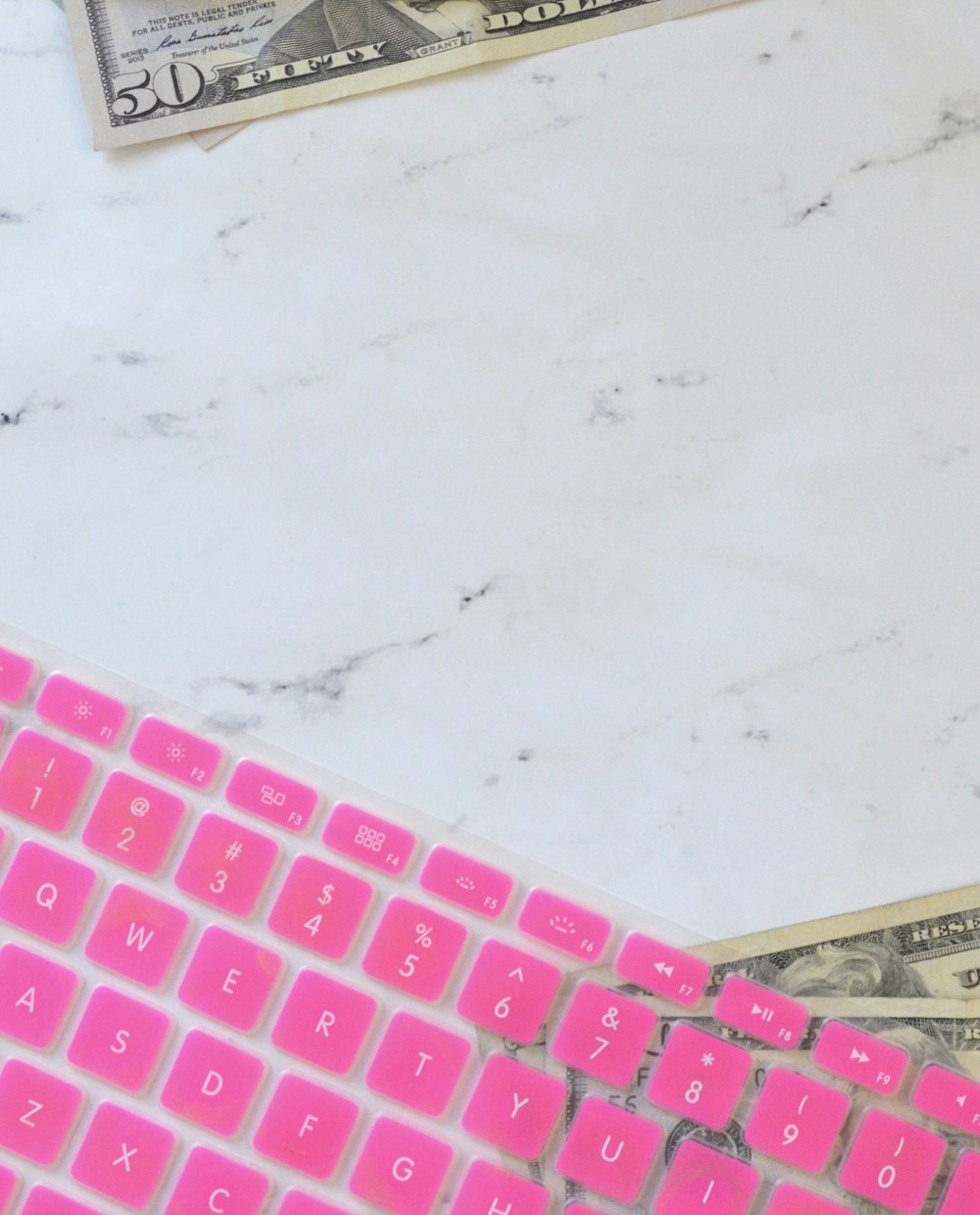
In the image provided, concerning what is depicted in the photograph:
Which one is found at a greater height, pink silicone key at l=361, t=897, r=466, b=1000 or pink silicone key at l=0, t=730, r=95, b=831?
pink silicone key at l=0, t=730, r=95, b=831

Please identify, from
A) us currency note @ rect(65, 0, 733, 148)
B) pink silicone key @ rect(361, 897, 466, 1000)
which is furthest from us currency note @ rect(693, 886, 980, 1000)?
us currency note @ rect(65, 0, 733, 148)

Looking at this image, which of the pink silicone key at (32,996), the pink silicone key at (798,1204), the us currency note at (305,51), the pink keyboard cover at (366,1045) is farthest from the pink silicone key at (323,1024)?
the us currency note at (305,51)

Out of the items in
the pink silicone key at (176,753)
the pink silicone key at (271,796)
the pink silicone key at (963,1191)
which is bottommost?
the pink silicone key at (963,1191)

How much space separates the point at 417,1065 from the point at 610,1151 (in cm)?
10

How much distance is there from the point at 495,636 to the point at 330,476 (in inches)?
4.8

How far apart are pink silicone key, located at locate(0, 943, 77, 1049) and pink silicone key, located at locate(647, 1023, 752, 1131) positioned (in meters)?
0.28

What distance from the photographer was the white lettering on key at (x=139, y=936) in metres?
0.51

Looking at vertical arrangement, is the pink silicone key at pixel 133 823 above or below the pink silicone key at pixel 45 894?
above

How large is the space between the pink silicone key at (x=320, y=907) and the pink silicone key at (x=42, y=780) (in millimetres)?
114

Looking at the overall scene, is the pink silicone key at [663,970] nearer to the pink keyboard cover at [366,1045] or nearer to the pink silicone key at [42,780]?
the pink keyboard cover at [366,1045]

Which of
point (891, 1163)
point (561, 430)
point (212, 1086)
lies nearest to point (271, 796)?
point (212, 1086)

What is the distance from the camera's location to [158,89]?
0.57 m

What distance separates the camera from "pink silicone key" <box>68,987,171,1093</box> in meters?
0.50

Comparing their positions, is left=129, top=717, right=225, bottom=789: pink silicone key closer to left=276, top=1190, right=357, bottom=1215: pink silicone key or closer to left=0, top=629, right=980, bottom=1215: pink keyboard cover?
left=0, top=629, right=980, bottom=1215: pink keyboard cover
